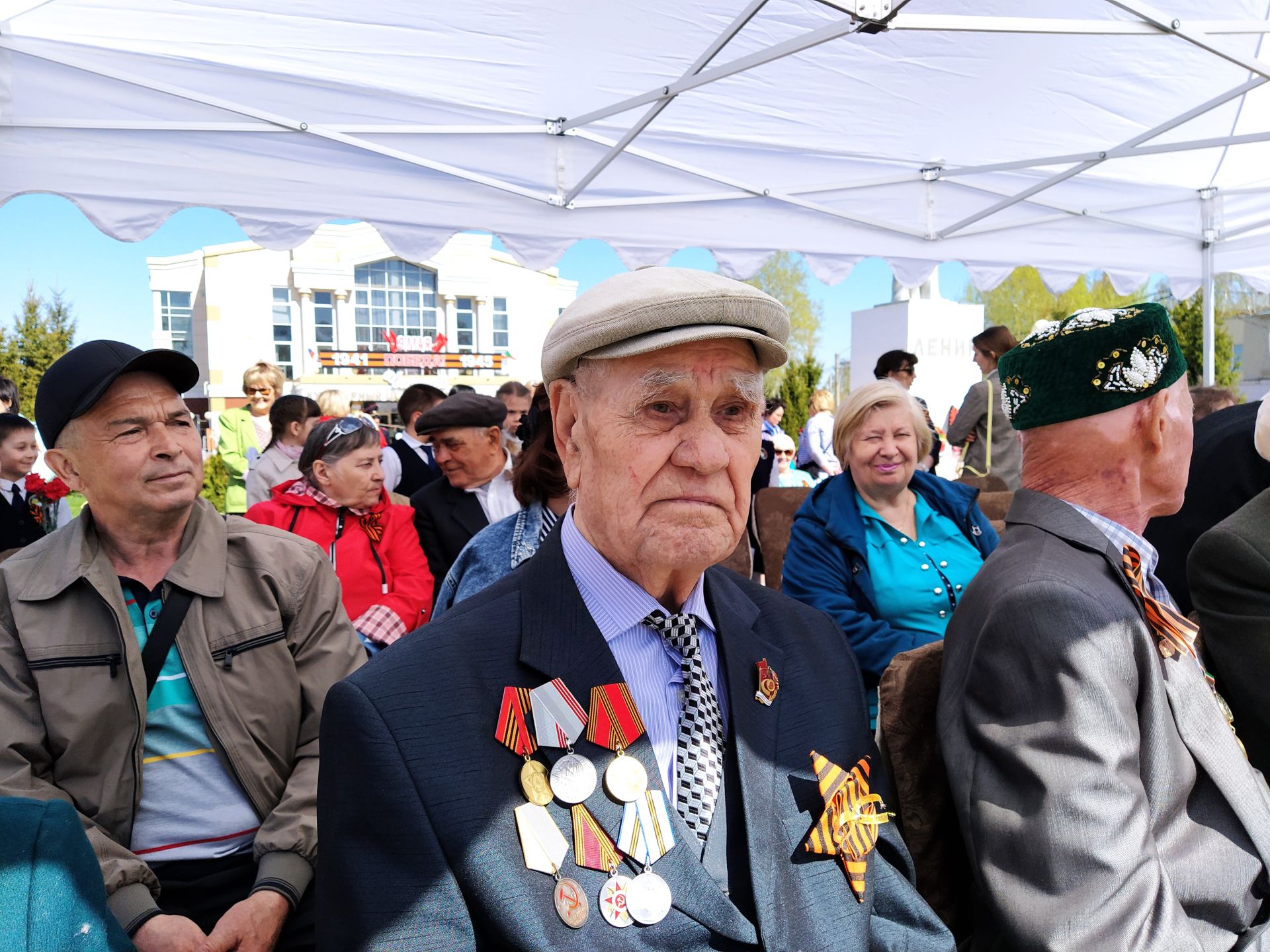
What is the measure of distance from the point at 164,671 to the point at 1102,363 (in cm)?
217

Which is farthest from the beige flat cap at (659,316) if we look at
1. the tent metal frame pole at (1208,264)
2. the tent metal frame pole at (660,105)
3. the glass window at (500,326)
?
the glass window at (500,326)

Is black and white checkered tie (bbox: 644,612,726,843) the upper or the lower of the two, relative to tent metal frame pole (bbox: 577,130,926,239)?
lower

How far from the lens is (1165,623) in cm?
166

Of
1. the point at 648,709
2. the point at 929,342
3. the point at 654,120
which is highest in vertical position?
the point at 654,120

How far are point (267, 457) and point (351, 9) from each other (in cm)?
264

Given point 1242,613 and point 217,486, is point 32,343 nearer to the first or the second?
point 217,486

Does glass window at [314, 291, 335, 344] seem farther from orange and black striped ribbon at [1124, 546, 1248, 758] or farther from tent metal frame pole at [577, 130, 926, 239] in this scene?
orange and black striped ribbon at [1124, 546, 1248, 758]

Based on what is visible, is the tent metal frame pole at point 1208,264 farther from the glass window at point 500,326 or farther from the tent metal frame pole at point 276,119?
the glass window at point 500,326

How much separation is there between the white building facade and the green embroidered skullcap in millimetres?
37378

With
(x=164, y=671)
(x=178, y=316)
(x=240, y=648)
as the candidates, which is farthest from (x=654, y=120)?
(x=178, y=316)

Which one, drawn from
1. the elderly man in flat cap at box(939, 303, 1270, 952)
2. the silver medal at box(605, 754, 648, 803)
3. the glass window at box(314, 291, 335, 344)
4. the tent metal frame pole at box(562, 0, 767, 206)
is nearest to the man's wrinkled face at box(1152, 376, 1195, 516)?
the elderly man in flat cap at box(939, 303, 1270, 952)

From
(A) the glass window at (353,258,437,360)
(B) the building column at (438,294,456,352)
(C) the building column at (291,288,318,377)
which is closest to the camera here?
(C) the building column at (291,288,318,377)

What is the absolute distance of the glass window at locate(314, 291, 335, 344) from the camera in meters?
41.5

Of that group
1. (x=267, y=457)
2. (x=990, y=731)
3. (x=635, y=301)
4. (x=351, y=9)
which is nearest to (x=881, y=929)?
(x=990, y=731)
